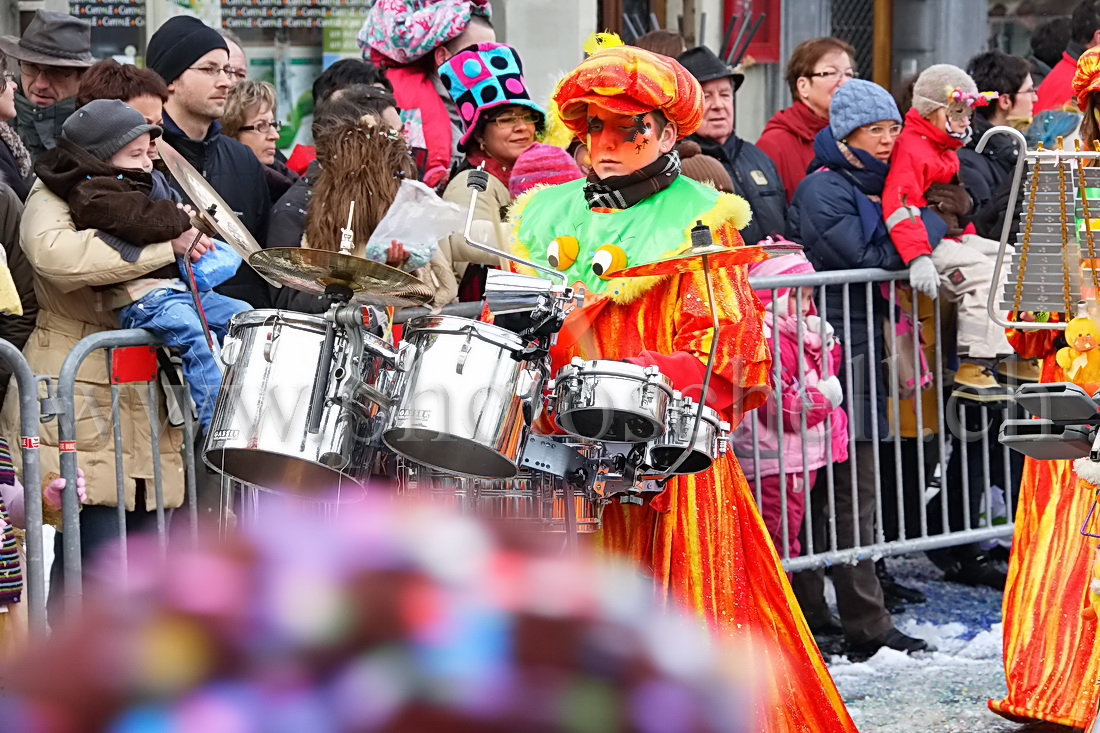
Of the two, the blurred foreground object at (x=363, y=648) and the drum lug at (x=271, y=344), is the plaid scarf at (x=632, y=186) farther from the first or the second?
the blurred foreground object at (x=363, y=648)

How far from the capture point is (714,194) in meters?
3.38

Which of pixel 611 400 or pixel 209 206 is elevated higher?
pixel 209 206

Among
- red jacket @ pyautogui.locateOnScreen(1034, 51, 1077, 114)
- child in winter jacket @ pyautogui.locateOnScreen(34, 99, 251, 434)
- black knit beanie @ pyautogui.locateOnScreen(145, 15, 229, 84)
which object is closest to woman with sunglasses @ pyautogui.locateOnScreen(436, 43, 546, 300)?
black knit beanie @ pyautogui.locateOnScreen(145, 15, 229, 84)

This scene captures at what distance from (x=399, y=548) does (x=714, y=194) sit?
9.33ft

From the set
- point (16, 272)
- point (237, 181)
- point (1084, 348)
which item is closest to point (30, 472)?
point (16, 272)

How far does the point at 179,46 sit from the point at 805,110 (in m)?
2.74

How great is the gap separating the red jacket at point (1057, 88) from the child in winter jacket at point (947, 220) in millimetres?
1599

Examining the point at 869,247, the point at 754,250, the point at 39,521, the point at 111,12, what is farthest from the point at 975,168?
the point at 111,12

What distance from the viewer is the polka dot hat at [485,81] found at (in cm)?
493

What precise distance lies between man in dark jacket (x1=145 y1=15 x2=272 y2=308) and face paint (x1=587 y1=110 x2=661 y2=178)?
1.72 meters

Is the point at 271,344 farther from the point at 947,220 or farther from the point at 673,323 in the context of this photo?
the point at 947,220

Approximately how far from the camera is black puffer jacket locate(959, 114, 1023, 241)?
6.05 meters

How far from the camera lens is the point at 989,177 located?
252 inches

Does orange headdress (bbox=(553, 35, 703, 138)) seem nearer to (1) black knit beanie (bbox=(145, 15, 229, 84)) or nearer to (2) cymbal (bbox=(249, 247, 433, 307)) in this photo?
(2) cymbal (bbox=(249, 247, 433, 307))
